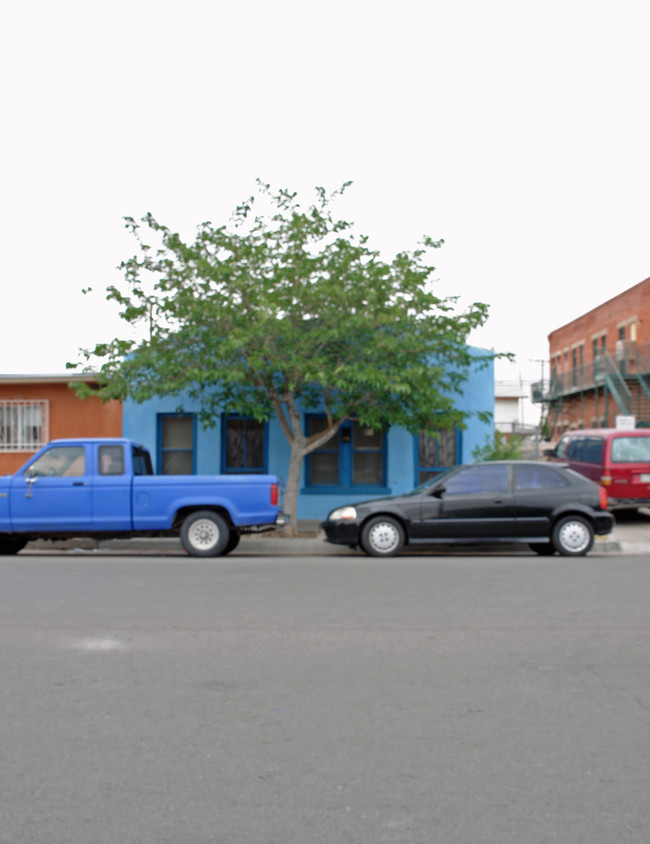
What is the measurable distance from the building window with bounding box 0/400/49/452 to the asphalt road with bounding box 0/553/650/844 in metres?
11.1

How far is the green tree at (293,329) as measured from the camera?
14.8 metres

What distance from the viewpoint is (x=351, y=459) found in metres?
18.7

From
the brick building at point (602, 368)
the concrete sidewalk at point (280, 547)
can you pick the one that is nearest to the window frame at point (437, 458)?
the concrete sidewalk at point (280, 547)

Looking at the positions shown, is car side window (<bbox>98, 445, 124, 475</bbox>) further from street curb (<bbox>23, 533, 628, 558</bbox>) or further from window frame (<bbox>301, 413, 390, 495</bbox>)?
window frame (<bbox>301, 413, 390, 495</bbox>)

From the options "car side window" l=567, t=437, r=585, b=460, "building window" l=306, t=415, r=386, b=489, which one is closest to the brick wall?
"car side window" l=567, t=437, r=585, b=460

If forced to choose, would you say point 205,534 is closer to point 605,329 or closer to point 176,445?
point 176,445

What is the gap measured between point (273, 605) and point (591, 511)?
21.4 ft

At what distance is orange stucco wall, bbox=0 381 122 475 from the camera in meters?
19.8

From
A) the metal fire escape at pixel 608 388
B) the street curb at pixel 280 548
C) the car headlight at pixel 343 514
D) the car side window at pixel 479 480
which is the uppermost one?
the metal fire escape at pixel 608 388

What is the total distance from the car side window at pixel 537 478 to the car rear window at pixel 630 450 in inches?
192

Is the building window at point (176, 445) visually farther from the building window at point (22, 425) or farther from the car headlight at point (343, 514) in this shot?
the car headlight at point (343, 514)

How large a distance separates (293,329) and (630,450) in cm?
790

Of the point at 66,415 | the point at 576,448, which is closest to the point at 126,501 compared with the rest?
the point at 66,415

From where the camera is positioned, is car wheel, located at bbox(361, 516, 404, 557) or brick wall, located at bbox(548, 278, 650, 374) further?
brick wall, located at bbox(548, 278, 650, 374)
